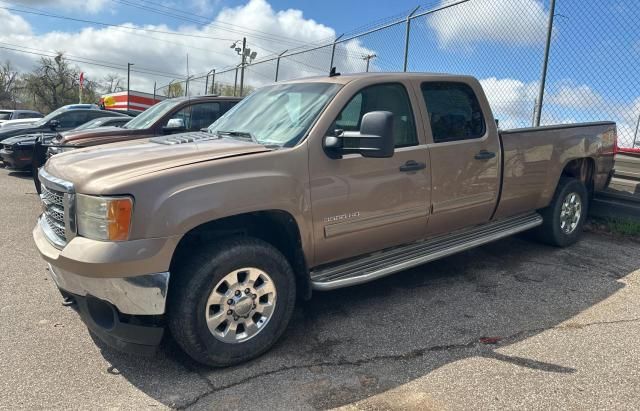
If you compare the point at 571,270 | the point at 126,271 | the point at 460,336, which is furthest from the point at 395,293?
the point at 126,271

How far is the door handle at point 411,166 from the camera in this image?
381cm

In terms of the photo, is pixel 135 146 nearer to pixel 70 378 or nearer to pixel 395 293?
pixel 70 378

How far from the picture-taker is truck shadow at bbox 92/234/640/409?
290 centimetres

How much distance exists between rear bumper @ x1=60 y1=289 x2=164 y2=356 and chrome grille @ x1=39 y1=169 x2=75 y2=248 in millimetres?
397

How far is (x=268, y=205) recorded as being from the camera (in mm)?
3100

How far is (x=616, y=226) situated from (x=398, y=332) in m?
4.36

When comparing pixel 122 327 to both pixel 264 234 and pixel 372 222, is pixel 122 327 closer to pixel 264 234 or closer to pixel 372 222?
pixel 264 234

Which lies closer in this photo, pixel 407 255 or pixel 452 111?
pixel 407 255

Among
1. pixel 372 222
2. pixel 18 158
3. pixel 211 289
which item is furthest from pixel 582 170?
pixel 18 158

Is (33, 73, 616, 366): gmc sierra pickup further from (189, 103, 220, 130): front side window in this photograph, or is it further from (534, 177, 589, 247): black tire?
(189, 103, 220, 130): front side window

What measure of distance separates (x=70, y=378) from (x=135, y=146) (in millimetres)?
1620

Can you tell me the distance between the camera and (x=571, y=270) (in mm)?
4973

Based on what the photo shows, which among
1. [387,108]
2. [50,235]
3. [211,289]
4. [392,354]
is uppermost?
[387,108]

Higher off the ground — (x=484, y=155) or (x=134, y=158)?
(x=484, y=155)
